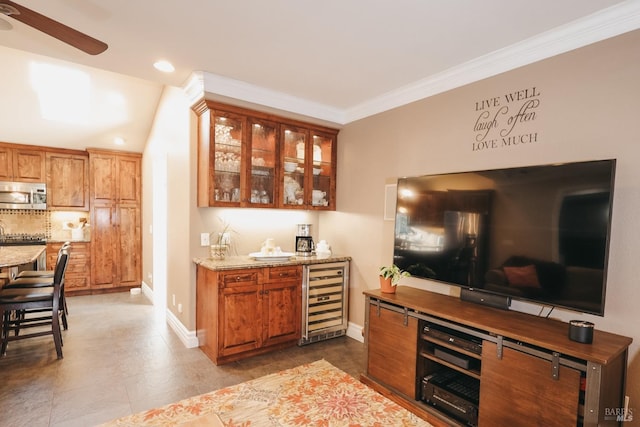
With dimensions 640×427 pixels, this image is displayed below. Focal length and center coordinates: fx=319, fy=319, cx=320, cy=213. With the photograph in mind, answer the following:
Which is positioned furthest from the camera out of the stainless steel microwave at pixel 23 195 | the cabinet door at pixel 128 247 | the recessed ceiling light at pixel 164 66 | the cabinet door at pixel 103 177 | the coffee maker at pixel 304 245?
the cabinet door at pixel 128 247

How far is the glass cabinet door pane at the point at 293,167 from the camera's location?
376cm

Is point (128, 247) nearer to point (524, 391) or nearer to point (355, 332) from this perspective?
point (355, 332)

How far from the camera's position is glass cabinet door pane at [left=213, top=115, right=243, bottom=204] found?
328 cm

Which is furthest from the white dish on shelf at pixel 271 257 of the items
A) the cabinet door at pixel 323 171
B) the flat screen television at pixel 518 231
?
the flat screen television at pixel 518 231

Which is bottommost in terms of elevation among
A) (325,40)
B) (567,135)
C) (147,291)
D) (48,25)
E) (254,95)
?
(147,291)

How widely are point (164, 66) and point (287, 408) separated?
298 centimetres

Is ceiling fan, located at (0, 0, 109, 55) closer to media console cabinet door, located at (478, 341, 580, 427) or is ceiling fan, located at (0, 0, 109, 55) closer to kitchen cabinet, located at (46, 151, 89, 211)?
media console cabinet door, located at (478, 341, 580, 427)

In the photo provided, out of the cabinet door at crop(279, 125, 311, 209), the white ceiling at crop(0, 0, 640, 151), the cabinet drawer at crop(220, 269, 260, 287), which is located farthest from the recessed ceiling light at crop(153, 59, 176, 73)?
the cabinet drawer at crop(220, 269, 260, 287)

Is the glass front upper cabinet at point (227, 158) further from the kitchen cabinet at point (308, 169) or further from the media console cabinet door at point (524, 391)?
the media console cabinet door at point (524, 391)

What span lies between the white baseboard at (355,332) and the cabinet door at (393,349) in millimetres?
991

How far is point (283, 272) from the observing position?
3.37 meters

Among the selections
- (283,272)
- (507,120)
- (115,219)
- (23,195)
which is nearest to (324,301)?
(283,272)

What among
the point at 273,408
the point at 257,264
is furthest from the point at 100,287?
the point at 273,408

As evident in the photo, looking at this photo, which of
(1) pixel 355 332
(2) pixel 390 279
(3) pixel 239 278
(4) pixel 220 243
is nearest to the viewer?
(2) pixel 390 279
